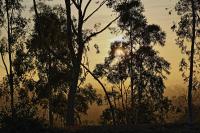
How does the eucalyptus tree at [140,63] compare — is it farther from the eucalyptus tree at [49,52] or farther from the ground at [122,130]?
the ground at [122,130]

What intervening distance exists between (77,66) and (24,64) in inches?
1043

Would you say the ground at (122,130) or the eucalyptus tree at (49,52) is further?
the eucalyptus tree at (49,52)

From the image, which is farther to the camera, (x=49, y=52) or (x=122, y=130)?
(x=49, y=52)

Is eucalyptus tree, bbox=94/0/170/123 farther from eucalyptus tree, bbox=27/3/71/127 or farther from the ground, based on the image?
the ground

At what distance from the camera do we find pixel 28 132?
1645 centimetres

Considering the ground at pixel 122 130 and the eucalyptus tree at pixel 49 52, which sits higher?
the eucalyptus tree at pixel 49 52

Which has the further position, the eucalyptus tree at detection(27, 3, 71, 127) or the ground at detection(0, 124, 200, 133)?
the eucalyptus tree at detection(27, 3, 71, 127)

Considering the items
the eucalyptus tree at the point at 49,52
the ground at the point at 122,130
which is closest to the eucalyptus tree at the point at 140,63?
the eucalyptus tree at the point at 49,52

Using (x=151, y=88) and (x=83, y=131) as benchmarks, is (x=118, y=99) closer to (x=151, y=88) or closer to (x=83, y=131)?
(x=151, y=88)

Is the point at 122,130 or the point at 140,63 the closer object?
the point at 122,130

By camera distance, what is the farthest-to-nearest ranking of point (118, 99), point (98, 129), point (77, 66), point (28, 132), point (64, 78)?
point (118, 99), point (64, 78), point (77, 66), point (98, 129), point (28, 132)

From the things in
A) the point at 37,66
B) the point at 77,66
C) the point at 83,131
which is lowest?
the point at 83,131

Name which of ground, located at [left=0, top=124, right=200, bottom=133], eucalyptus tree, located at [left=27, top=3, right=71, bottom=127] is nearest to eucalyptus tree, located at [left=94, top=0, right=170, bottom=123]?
eucalyptus tree, located at [left=27, top=3, right=71, bottom=127]

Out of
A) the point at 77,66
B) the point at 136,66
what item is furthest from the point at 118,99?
the point at 77,66
